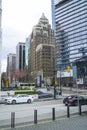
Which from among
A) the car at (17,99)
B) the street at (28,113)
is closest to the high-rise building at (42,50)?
the car at (17,99)

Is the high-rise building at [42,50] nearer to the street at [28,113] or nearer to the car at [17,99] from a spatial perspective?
the car at [17,99]

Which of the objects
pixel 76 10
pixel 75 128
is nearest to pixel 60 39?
pixel 76 10

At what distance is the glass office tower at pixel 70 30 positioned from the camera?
149000 millimetres

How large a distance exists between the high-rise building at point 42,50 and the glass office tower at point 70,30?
829cm

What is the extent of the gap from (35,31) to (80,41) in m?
33.5

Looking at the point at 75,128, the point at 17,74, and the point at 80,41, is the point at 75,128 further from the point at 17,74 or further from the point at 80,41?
the point at 80,41

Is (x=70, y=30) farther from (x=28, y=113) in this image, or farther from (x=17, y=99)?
(x=28, y=113)

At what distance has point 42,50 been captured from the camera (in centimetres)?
14325

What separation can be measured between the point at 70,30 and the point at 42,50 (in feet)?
95.5

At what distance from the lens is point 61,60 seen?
16788 centimetres

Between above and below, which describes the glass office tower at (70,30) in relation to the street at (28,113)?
above

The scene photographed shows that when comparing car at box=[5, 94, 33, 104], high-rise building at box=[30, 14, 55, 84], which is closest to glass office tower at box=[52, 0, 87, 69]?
high-rise building at box=[30, 14, 55, 84]

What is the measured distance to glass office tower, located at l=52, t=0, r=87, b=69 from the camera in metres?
149

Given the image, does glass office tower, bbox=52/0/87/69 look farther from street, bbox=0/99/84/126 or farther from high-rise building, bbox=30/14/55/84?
street, bbox=0/99/84/126
